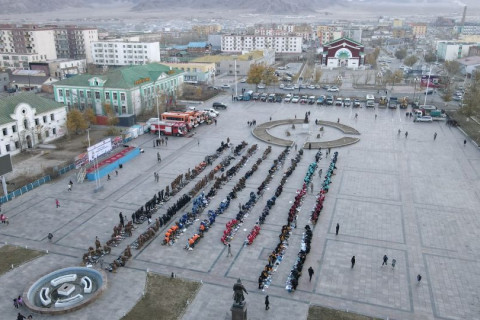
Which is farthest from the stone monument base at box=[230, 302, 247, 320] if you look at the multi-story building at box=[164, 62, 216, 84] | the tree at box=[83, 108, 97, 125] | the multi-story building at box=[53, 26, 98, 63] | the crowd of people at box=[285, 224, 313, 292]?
the multi-story building at box=[53, 26, 98, 63]

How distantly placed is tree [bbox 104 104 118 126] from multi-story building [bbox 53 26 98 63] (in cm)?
7041

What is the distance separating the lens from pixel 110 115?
188 ft

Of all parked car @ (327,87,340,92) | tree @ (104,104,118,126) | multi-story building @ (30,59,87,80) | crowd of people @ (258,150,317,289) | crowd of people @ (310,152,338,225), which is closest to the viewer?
crowd of people @ (258,150,317,289)

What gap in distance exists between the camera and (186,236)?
2881cm

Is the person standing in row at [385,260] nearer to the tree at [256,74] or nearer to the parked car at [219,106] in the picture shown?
the parked car at [219,106]

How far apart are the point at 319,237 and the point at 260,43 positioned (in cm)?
12645

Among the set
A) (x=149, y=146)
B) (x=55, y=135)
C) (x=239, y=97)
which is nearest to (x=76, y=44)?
(x=239, y=97)

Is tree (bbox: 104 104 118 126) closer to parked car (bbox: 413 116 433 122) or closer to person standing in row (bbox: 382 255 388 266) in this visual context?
person standing in row (bbox: 382 255 388 266)

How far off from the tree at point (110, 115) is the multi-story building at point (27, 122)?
5739mm

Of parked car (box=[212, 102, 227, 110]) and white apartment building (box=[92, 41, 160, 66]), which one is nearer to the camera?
parked car (box=[212, 102, 227, 110])

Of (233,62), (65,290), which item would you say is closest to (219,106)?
(233,62)

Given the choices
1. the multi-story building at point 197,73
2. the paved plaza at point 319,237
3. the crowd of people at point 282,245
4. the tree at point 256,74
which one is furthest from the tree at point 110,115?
the multi-story building at point 197,73

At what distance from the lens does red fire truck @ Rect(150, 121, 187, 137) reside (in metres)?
52.4

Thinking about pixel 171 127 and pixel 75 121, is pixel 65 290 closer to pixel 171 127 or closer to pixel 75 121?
pixel 171 127
